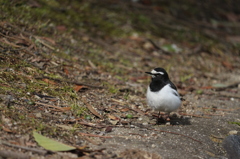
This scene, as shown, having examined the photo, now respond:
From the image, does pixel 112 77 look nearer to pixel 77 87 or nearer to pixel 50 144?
pixel 77 87

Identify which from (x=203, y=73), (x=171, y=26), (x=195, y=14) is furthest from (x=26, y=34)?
(x=195, y=14)

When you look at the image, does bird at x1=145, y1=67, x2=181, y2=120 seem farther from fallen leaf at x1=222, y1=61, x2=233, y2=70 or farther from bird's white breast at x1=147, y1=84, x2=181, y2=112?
fallen leaf at x1=222, y1=61, x2=233, y2=70

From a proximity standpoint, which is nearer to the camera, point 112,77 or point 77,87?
point 77,87

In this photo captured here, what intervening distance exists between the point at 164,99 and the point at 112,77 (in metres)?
1.85

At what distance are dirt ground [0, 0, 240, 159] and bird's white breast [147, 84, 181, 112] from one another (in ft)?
0.96

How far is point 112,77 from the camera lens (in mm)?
6363

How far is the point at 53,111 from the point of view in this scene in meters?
4.34

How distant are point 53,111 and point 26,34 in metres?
2.31

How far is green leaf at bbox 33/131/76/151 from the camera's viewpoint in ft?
11.2

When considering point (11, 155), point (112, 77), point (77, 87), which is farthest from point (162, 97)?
point (11, 155)

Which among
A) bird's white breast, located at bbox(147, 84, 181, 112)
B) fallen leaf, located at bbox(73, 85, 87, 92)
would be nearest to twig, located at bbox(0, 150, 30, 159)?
fallen leaf, located at bbox(73, 85, 87, 92)

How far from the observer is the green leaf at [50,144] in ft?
11.2

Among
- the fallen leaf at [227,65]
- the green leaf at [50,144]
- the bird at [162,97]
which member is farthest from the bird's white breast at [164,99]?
the fallen leaf at [227,65]

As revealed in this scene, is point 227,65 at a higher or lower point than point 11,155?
higher
